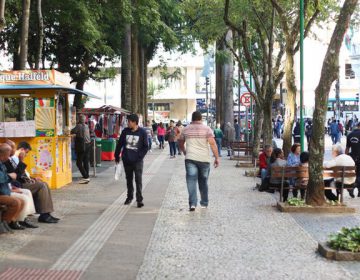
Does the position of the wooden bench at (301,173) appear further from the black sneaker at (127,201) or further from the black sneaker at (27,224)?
the black sneaker at (27,224)

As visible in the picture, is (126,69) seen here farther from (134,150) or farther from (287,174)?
(287,174)

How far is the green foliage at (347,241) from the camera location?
7.21 m

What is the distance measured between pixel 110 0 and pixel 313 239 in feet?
51.4

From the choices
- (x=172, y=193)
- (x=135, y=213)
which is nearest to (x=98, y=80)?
(x=172, y=193)

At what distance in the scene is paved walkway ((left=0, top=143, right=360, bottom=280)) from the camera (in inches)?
263

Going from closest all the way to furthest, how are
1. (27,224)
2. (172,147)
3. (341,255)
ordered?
(341,255), (27,224), (172,147)

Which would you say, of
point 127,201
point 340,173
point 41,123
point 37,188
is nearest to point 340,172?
point 340,173

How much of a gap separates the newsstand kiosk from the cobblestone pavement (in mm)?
3158

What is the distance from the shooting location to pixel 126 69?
1156 inches

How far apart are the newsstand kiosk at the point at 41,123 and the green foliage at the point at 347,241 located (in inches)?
309

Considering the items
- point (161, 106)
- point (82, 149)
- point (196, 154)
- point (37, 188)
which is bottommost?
point (37, 188)

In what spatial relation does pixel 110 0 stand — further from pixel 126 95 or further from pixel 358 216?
pixel 358 216

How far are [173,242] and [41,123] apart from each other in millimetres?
6877

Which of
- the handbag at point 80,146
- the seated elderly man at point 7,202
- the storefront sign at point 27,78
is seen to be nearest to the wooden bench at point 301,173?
the seated elderly man at point 7,202
